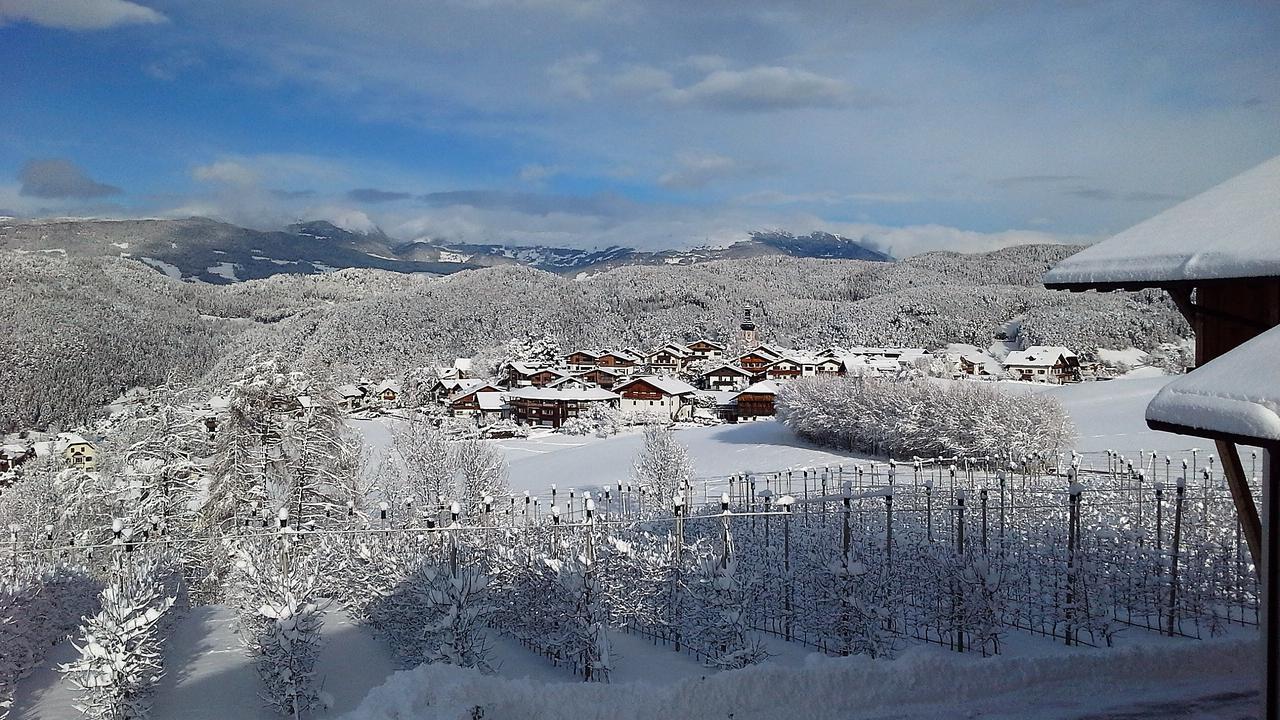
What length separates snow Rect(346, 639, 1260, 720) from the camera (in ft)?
19.9

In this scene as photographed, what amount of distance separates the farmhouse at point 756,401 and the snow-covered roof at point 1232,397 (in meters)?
54.0

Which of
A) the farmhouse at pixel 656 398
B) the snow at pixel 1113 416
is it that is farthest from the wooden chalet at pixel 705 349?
the snow at pixel 1113 416

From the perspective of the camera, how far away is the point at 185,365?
267 ft

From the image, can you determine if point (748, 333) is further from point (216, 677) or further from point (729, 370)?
point (216, 677)

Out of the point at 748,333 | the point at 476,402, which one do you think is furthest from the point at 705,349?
the point at 476,402

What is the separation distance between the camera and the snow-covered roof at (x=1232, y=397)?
3.11 metres

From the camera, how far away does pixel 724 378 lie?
75.4 m

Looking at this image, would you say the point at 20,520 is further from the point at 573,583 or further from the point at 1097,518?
the point at 1097,518

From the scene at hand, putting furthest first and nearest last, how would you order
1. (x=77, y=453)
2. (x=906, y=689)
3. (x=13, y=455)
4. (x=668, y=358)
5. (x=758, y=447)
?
(x=668, y=358) < (x=13, y=455) < (x=758, y=447) < (x=77, y=453) < (x=906, y=689)

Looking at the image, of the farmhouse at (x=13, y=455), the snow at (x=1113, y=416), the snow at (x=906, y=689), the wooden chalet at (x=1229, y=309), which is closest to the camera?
the wooden chalet at (x=1229, y=309)

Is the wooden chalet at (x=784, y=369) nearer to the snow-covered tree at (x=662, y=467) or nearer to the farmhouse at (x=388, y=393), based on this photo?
the farmhouse at (x=388, y=393)

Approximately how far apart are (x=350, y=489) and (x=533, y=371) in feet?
200

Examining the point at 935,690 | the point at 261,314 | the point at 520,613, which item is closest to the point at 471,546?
the point at 520,613

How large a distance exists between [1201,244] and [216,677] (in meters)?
8.05
